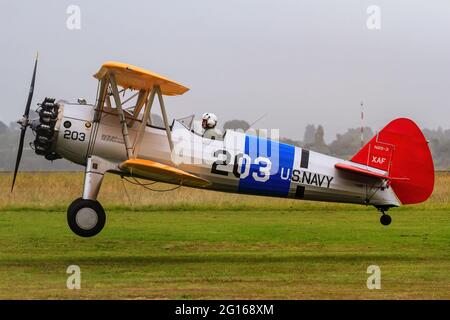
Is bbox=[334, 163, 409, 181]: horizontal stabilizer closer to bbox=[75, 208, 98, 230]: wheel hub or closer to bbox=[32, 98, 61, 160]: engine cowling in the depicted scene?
bbox=[75, 208, 98, 230]: wheel hub

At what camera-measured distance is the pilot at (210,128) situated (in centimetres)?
1529

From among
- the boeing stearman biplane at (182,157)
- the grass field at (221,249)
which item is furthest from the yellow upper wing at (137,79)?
the grass field at (221,249)

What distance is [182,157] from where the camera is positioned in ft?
49.6

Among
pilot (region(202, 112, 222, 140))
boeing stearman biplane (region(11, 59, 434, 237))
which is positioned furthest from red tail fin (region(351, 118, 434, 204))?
pilot (region(202, 112, 222, 140))

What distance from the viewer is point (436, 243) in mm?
18297

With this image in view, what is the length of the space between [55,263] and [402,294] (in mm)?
6013

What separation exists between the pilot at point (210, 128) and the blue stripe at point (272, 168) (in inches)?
22.0

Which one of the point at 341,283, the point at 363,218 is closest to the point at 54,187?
the point at 363,218

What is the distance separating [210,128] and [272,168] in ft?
4.40

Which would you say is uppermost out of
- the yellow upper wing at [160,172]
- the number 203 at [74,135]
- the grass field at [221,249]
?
the number 203 at [74,135]

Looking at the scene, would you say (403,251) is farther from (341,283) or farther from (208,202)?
(208,202)

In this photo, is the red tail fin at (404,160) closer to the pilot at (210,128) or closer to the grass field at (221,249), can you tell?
the grass field at (221,249)

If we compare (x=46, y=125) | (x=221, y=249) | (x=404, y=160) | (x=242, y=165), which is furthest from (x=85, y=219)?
(x=404, y=160)

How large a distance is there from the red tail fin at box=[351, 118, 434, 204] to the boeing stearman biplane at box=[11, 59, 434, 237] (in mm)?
19
